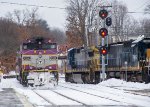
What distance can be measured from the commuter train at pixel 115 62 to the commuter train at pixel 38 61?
22.6ft

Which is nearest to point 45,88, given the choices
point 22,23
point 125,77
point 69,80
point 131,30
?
point 125,77

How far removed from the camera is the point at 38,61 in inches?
1153

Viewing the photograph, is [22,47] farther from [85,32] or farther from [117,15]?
[117,15]

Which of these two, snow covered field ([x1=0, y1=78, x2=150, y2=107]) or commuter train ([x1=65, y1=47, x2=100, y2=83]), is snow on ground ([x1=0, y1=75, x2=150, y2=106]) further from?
commuter train ([x1=65, y1=47, x2=100, y2=83])

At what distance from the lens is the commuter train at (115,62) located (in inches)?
1298

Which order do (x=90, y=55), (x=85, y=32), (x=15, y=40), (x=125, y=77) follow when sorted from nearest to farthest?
(x=125, y=77) → (x=90, y=55) → (x=85, y=32) → (x=15, y=40)

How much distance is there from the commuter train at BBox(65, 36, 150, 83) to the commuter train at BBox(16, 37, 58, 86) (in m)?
6.89

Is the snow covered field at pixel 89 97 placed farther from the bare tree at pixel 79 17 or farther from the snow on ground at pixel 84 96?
the bare tree at pixel 79 17

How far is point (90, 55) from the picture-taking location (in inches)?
1575

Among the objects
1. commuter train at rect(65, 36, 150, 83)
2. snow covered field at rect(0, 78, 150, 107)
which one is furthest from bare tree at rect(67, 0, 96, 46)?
snow covered field at rect(0, 78, 150, 107)

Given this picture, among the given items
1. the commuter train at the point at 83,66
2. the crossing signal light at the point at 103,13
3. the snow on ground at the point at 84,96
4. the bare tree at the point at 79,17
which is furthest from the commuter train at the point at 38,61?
the bare tree at the point at 79,17

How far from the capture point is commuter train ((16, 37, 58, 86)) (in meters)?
28.5

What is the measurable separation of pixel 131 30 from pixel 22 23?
28870 mm

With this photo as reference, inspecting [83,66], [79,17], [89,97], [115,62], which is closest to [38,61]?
[115,62]
